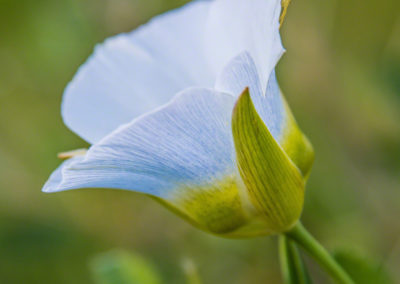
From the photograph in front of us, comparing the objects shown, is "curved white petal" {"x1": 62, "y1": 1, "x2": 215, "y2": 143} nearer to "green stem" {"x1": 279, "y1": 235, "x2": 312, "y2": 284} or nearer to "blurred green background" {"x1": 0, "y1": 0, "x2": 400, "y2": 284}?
"green stem" {"x1": 279, "y1": 235, "x2": 312, "y2": 284}

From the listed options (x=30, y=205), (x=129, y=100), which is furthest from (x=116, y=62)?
(x=30, y=205)

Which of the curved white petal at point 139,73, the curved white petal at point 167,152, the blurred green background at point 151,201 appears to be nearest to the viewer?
the curved white petal at point 167,152

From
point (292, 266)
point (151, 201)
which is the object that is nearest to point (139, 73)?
point (292, 266)

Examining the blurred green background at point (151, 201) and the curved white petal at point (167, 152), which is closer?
the curved white petal at point (167, 152)

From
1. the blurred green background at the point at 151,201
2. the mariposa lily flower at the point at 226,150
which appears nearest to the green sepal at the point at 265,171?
the mariposa lily flower at the point at 226,150

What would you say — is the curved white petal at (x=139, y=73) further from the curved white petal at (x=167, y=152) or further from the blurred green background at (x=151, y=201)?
the blurred green background at (x=151, y=201)

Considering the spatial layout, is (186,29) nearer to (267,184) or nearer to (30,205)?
(267,184)

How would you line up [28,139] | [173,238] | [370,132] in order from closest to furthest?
[370,132]
[173,238]
[28,139]
